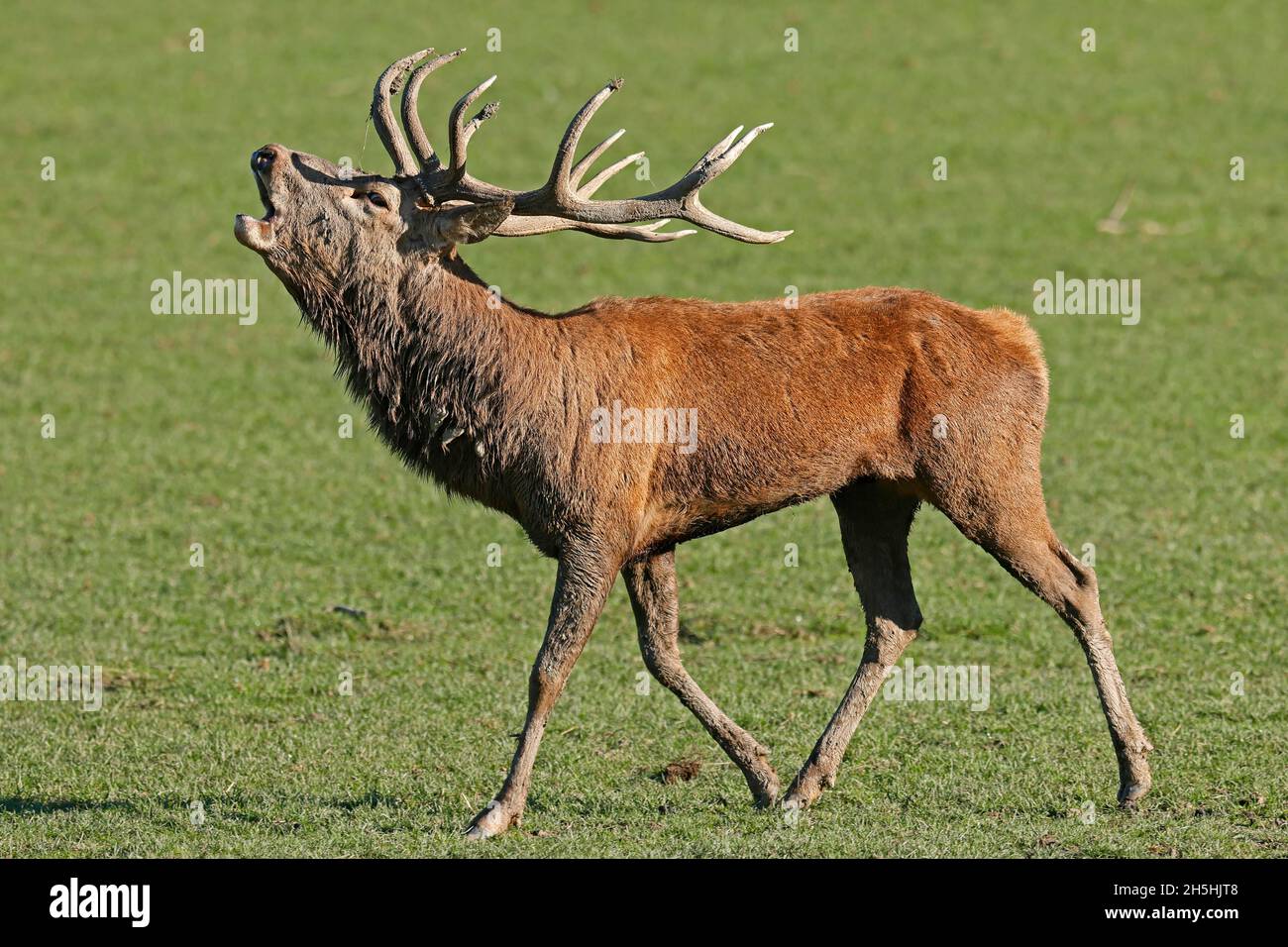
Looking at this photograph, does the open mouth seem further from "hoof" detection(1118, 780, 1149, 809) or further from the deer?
"hoof" detection(1118, 780, 1149, 809)

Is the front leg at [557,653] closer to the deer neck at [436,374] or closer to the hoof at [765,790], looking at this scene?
the deer neck at [436,374]

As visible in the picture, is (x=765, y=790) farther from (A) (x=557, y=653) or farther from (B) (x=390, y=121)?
(B) (x=390, y=121)

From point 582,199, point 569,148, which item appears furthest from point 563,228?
point 569,148

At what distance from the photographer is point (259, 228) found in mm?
7898

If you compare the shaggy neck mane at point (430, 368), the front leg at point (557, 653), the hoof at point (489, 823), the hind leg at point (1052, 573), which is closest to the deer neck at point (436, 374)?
the shaggy neck mane at point (430, 368)

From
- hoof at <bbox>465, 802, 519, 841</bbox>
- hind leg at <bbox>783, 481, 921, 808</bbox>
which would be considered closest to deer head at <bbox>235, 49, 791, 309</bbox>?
hind leg at <bbox>783, 481, 921, 808</bbox>

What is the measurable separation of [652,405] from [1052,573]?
6.37 feet

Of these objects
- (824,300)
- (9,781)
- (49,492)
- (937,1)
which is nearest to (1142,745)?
(824,300)

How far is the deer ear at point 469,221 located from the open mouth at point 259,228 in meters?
0.69

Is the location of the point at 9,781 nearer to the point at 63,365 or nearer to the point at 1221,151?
the point at 63,365

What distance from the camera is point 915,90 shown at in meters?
26.5

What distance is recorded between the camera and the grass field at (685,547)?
28.8ft

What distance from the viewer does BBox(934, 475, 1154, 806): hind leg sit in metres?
8.30

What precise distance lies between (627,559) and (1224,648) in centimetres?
484
